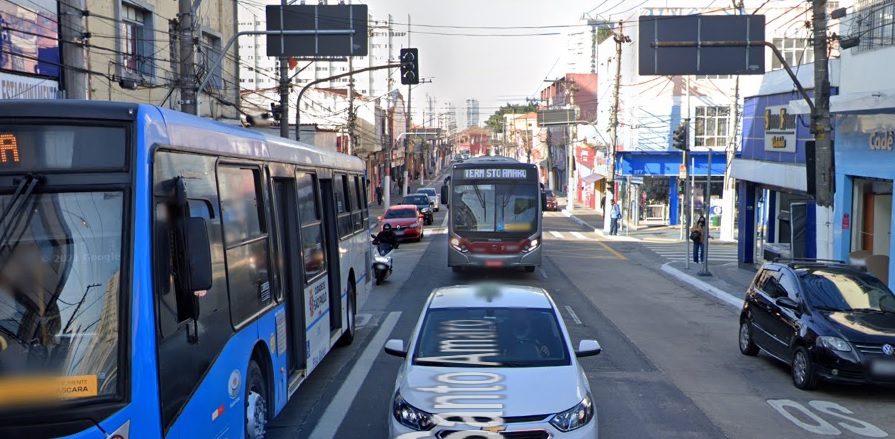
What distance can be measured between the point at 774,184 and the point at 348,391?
18.1 metres

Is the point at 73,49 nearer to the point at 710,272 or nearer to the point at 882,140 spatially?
the point at 882,140

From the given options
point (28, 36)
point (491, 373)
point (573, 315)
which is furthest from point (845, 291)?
point (28, 36)

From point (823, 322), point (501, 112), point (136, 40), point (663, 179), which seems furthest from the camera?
point (501, 112)

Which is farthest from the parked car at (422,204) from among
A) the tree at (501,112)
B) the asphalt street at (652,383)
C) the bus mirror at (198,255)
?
the tree at (501,112)

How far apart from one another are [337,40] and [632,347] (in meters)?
12.2

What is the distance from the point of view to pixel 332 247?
42.0ft

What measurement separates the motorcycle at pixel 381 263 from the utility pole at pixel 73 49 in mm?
8766

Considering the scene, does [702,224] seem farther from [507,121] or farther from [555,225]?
[507,121]

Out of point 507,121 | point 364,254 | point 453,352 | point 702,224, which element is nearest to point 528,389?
point 453,352

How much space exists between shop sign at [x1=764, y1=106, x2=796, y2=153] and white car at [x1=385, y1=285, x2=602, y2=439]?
57.4 feet

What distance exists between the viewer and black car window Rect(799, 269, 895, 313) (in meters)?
12.0

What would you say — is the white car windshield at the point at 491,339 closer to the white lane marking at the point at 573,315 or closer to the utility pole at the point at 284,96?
the white lane marking at the point at 573,315

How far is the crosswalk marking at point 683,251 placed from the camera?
32.8 m

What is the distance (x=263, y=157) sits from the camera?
8.92 m
